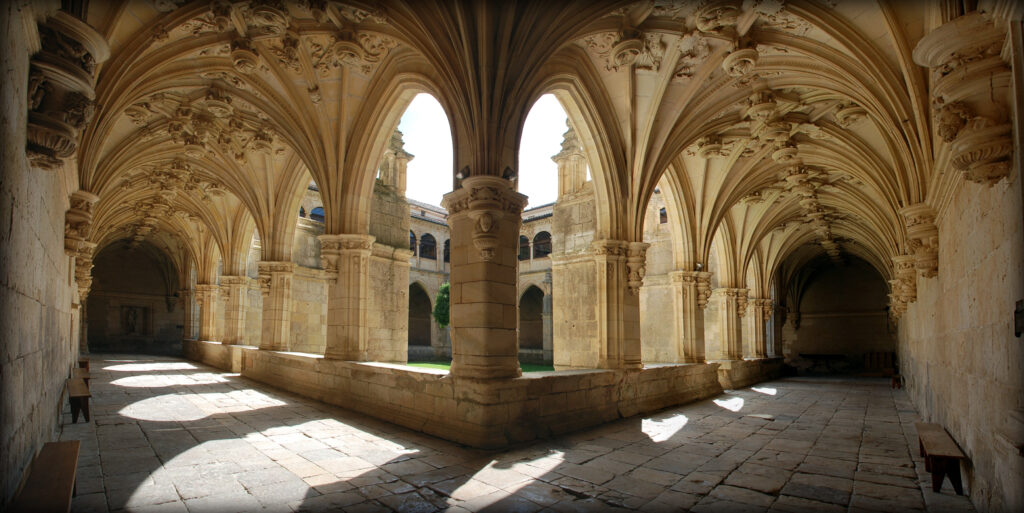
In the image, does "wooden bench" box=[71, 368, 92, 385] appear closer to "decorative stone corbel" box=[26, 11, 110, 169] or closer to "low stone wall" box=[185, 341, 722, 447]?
"low stone wall" box=[185, 341, 722, 447]

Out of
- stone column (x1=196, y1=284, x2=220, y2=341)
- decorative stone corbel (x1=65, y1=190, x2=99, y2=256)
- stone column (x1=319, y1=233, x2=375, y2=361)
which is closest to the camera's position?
decorative stone corbel (x1=65, y1=190, x2=99, y2=256)

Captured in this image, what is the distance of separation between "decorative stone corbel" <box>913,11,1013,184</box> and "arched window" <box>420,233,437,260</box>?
26.4 meters

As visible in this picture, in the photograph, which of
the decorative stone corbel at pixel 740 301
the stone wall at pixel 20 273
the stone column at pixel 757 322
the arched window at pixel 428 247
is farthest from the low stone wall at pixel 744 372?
the arched window at pixel 428 247

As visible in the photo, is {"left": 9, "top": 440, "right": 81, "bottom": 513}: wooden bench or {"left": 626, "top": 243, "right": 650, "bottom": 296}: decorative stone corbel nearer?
{"left": 9, "top": 440, "right": 81, "bottom": 513}: wooden bench

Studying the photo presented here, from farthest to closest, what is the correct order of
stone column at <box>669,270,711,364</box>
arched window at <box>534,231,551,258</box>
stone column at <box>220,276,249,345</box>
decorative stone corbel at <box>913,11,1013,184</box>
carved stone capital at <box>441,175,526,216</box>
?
arched window at <box>534,231,551,258</box> < stone column at <box>220,276,249,345</box> < stone column at <box>669,270,711,364</box> < carved stone capital at <box>441,175,526,216</box> < decorative stone corbel at <box>913,11,1013,184</box>

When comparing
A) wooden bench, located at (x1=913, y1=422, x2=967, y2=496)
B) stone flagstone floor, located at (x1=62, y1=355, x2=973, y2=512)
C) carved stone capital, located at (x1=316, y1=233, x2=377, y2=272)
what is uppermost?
carved stone capital, located at (x1=316, y1=233, x2=377, y2=272)

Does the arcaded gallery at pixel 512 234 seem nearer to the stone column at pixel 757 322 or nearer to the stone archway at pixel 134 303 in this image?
the stone column at pixel 757 322

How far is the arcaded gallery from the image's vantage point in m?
3.08

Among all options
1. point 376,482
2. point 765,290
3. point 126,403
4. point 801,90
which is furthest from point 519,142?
point 765,290

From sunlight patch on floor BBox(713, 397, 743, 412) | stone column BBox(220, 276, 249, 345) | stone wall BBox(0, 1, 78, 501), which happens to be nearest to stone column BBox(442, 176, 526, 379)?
stone wall BBox(0, 1, 78, 501)

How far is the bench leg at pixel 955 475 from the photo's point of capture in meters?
4.19

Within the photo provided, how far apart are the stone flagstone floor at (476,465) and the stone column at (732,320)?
6.07m

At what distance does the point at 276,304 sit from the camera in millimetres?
11727

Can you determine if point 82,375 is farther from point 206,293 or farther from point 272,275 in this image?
point 206,293
